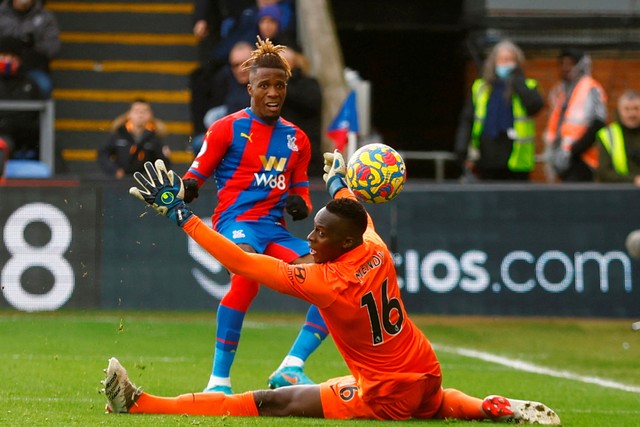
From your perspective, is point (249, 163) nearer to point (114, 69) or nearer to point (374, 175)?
point (374, 175)

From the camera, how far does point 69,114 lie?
1881cm

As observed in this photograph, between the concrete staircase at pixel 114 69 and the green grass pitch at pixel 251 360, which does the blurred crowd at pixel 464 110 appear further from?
the green grass pitch at pixel 251 360

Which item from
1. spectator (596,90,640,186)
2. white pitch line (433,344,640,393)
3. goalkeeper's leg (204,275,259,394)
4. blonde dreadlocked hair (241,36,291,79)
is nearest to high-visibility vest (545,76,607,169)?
spectator (596,90,640,186)

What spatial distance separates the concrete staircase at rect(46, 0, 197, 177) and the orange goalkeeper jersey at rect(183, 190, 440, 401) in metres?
11.2

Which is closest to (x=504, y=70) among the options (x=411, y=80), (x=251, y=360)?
(x=251, y=360)

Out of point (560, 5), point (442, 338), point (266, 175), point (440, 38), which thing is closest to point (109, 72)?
point (440, 38)

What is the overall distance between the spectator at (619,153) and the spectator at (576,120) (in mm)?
380

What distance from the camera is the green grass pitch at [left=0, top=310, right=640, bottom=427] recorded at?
25.8ft

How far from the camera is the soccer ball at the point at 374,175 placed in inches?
313

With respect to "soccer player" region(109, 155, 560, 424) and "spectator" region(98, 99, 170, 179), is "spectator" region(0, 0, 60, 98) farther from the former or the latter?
"soccer player" region(109, 155, 560, 424)

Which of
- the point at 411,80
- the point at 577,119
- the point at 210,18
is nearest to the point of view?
the point at 577,119

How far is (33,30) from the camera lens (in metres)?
17.1

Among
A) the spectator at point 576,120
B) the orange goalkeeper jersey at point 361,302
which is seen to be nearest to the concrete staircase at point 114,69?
the spectator at point 576,120

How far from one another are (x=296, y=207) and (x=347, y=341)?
1.64m
